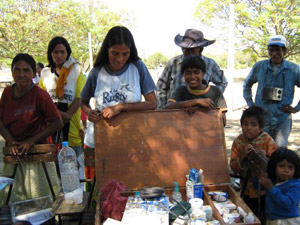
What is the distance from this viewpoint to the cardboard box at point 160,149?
2588 mm

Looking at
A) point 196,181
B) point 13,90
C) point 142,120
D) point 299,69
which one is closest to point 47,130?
point 13,90

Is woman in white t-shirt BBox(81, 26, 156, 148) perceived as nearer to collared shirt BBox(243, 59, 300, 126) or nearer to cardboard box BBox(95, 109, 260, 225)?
cardboard box BBox(95, 109, 260, 225)

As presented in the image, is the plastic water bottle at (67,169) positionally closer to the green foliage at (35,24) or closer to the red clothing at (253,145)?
the red clothing at (253,145)

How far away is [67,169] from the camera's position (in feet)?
9.96

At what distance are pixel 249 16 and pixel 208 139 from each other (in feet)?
44.5

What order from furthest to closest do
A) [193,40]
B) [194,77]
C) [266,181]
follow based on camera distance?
1. [193,40]
2. [194,77]
3. [266,181]

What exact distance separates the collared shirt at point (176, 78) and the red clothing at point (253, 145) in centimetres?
76

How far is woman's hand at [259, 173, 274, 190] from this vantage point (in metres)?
2.38

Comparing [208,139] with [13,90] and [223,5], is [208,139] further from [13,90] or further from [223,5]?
[223,5]

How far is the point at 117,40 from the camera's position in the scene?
250cm

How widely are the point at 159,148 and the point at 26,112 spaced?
51.5 inches

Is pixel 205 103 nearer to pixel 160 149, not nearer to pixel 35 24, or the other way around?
pixel 160 149

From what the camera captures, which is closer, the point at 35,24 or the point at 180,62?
the point at 180,62

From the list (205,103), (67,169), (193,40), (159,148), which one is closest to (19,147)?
(67,169)
